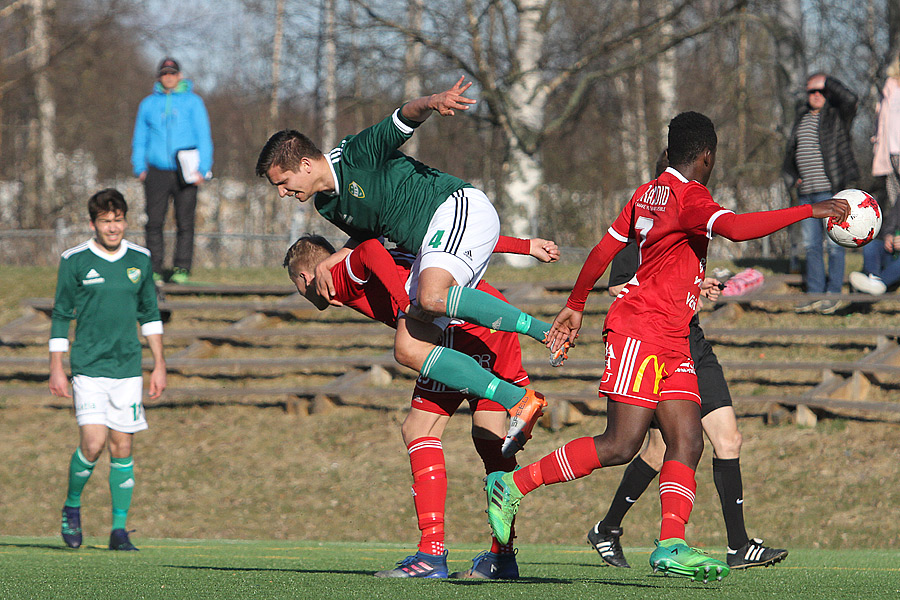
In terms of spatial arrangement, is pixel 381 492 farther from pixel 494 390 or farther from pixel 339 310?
pixel 494 390

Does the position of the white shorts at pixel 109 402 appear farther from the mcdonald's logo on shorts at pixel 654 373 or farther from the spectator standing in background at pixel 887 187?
the spectator standing in background at pixel 887 187

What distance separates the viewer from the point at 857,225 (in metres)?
4.31

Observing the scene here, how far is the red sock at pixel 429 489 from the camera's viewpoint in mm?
5348

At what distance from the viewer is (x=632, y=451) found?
182 inches

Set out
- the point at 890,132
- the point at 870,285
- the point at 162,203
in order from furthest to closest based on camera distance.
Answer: the point at 162,203 < the point at 870,285 < the point at 890,132

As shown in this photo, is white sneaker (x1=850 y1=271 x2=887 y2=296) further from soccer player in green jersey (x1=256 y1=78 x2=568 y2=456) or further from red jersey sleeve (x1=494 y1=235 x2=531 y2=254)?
soccer player in green jersey (x1=256 y1=78 x2=568 y2=456)

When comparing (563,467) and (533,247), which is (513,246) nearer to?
(533,247)

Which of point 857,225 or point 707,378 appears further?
point 707,378

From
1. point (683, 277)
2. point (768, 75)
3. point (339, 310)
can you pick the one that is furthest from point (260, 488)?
point (768, 75)

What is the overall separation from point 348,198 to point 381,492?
5735mm

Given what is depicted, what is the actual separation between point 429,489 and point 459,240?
129cm

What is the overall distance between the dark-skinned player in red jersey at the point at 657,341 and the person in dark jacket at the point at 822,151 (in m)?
6.98

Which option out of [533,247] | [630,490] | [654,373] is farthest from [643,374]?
[630,490]

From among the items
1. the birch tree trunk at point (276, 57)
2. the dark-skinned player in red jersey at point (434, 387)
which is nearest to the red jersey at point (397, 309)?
the dark-skinned player in red jersey at point (434, 387)
